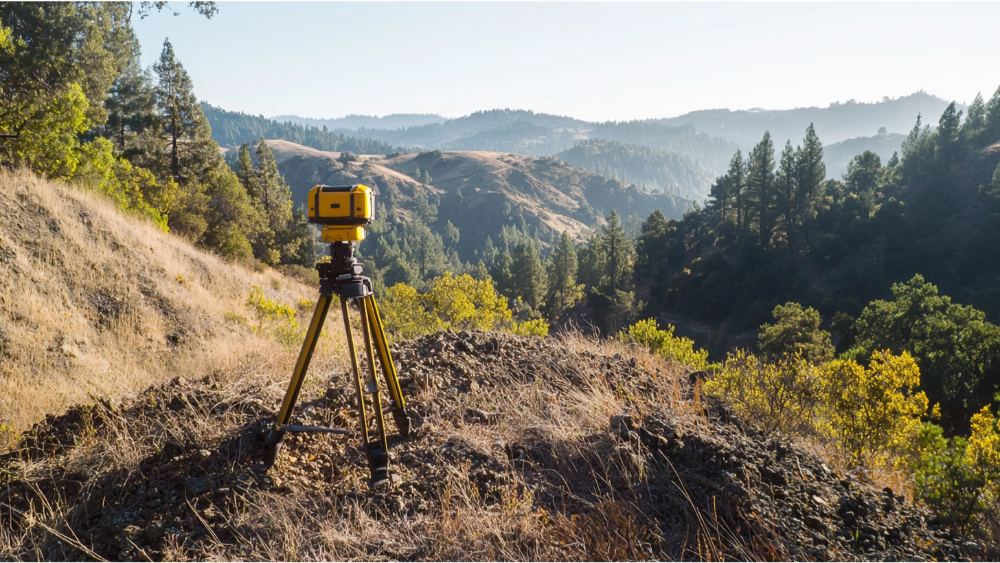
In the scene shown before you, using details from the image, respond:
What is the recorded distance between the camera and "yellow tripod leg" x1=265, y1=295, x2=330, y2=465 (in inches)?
116

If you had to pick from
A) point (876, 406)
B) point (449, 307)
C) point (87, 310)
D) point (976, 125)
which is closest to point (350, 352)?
point (87, 310)

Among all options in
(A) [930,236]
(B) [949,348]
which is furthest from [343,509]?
(A) [930,236]

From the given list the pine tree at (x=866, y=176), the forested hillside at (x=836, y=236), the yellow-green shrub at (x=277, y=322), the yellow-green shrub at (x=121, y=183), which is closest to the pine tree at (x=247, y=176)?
the yellow-green shrub at (x=121, y=183)

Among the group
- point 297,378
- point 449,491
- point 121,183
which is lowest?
point 449,491

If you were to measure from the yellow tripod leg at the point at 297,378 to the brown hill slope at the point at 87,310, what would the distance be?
2.09 m

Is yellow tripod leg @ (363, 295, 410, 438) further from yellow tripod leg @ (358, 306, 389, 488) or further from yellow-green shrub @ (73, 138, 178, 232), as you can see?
yellow-green shrub @ (73, 138, 178, 232)

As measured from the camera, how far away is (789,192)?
56.9 meters

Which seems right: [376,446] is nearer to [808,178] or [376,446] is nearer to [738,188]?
[808,178]

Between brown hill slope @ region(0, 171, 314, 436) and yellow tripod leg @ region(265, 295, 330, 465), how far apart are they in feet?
6.87

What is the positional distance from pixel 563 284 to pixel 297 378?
63.8 metres

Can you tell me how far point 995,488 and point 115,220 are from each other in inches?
544

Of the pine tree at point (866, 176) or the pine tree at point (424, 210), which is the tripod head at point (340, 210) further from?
the pine tree at point (424, 210)

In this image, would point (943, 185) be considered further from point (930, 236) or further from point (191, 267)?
point (191, 267)

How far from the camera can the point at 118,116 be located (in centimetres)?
2680
